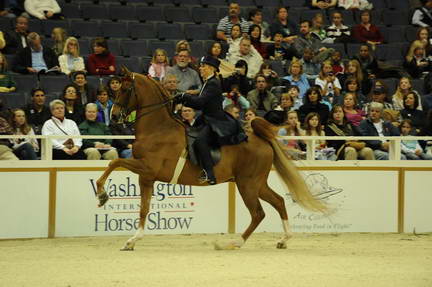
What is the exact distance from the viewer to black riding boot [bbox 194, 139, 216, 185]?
10.5 m

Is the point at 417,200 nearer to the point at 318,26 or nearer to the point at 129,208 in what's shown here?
the point at 129,208

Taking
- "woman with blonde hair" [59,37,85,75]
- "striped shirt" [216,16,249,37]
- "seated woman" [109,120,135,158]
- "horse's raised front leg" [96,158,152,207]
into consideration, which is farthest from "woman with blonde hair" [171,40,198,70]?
"horse's raised front leg" [96,158,152,207]

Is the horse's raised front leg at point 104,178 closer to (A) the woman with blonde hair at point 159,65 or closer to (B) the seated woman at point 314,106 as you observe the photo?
(A) the woman with blonde hair at point 159,65

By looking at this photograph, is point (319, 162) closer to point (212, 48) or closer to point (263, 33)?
point (212, 48)

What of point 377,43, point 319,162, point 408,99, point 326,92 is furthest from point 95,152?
point 377,43

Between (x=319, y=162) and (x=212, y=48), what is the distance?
3.42 meters

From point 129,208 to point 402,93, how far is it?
20.6ft

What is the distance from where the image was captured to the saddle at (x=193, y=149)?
10531 millimetres

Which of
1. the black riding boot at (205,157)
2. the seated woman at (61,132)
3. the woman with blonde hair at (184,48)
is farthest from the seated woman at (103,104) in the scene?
the black riding boot at (205,157)

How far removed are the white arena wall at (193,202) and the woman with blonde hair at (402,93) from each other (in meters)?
2.44

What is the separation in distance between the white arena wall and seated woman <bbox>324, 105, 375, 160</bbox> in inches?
8.7

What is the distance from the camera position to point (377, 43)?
17.9 metres

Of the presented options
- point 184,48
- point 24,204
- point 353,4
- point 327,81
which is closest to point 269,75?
point 327,81

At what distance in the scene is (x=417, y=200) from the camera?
43.5 ft
